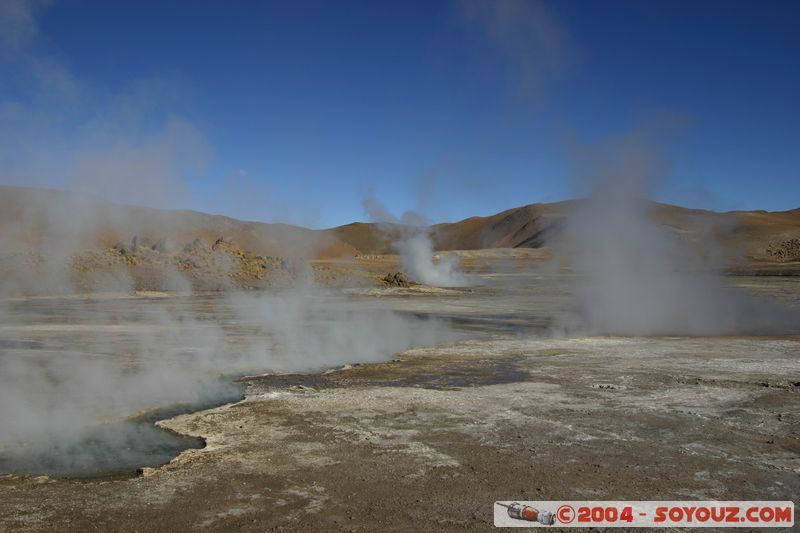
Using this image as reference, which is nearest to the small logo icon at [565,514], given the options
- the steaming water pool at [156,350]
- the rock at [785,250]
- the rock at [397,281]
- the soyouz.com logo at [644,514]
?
the soyouz.com logo at [644,514]

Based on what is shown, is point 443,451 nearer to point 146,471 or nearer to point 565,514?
point 565,514

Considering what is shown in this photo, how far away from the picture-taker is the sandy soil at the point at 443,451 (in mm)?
4574

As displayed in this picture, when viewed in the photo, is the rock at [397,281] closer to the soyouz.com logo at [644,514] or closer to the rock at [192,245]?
the rock at [192,245]

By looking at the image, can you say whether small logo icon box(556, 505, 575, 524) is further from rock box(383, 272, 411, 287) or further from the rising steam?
rock box(383, 272, 411, 287)

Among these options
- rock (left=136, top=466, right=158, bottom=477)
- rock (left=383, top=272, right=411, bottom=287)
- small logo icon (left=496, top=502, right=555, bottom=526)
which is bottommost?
small logo icon (left=496, top=502, right=555, bottom=526)

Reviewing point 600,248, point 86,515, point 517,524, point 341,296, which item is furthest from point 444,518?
point 341,296

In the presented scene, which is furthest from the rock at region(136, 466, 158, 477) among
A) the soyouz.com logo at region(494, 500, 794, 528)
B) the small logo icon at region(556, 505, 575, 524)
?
the small logo icon at region(556, 505, 575, 524)

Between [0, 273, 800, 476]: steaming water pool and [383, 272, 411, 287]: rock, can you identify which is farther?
[383, 272, 411, 287]: rock

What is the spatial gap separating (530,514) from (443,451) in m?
1.58

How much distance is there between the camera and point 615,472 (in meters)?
5.38

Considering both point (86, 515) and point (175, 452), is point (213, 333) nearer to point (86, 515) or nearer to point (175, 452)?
point (175, 452)

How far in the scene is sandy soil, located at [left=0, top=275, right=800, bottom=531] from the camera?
4.57 meters

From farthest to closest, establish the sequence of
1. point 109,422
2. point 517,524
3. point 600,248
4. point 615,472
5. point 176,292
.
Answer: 1. point 176,292
2. point 600,248
3. point 109,422
4. point 615,472
5. point 517,524

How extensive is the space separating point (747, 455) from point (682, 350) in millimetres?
7224
